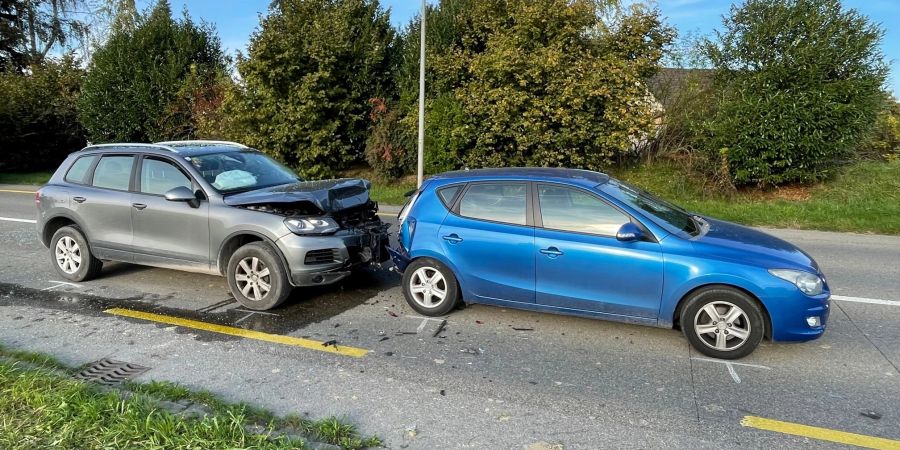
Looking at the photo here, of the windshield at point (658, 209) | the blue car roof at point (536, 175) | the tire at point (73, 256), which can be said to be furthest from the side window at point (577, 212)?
the tire at point (73, 256)

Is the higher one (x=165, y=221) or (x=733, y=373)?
(x=165, y=221)

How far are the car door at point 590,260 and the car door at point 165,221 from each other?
3526mm

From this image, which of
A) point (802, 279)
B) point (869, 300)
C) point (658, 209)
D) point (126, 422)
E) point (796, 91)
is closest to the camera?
point (126, 422)

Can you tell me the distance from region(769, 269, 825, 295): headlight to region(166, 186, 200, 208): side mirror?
5407mm

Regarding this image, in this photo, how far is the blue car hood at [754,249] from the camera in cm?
457

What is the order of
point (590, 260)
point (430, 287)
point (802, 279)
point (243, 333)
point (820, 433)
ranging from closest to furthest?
point (820, 433) → point (802, 279) → point (590, 260) → point (243, 333) → point (430, 287)

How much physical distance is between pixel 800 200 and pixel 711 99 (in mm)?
3210

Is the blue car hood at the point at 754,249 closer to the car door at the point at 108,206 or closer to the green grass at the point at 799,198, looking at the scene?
the car door at the point at 108,206

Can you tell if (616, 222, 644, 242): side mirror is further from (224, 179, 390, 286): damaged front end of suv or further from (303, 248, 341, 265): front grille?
(303, 248, 341, 265): front grille

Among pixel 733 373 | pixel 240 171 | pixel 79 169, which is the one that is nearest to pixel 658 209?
pixel 733 373

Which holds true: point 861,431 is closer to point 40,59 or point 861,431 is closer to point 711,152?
point 711,152

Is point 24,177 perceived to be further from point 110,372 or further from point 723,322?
point 723,322

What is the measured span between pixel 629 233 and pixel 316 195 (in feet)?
10.3

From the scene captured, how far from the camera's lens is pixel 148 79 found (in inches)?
805
